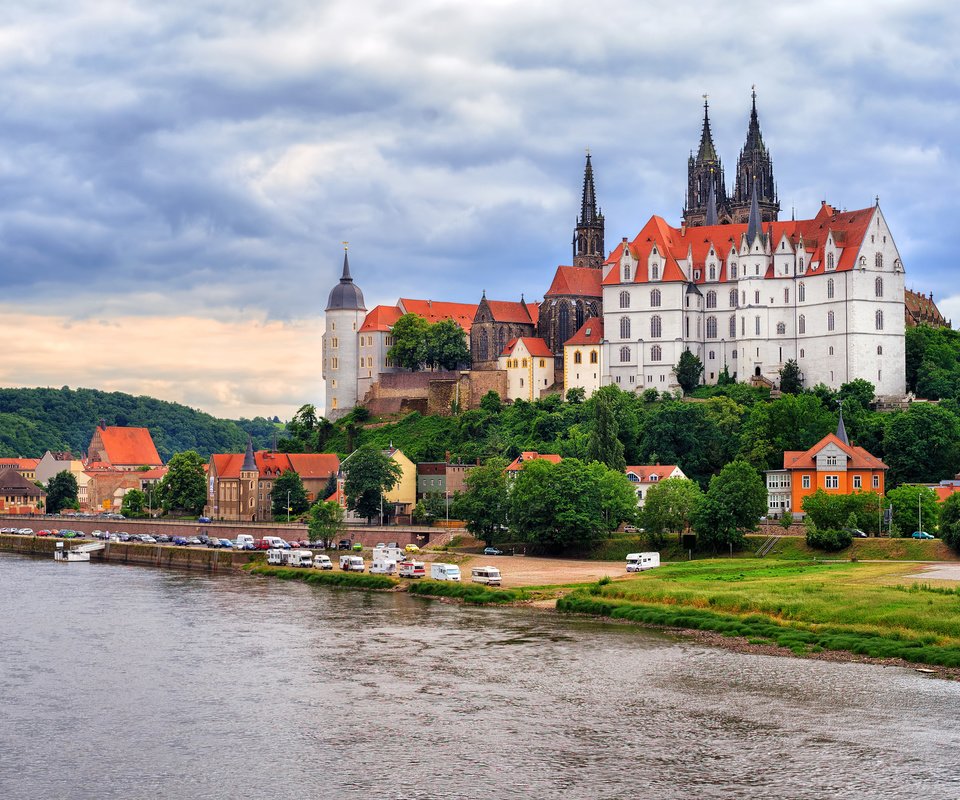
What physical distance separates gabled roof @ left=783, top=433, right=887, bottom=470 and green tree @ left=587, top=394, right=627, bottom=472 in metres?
13.7

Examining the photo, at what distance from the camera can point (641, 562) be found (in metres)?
84.3

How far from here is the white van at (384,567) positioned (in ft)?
292

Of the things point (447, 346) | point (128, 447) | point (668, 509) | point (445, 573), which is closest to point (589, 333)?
point (447, 346)

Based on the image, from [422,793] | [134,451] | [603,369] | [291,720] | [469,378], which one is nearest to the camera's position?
[422,793]

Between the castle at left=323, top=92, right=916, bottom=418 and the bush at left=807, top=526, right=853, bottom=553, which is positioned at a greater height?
the castle at left=323, top=92, right=916, bottom=418

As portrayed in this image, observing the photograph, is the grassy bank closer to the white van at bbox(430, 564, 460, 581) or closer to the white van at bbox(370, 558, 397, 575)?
the white van at bbox(430, 564, 460, 581)

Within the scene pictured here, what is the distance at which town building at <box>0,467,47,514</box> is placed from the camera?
530 feet

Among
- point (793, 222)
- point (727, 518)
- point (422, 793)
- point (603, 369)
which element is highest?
point (793, 222)

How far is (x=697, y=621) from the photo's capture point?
212ft

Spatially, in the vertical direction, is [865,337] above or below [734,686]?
above

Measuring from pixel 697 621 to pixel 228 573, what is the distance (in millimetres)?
44641

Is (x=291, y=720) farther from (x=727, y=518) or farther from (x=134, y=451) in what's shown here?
(x=134, y=451)

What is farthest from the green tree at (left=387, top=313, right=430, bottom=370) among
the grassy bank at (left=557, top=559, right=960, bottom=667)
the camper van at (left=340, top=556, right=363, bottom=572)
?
the grassy bank at (left=557, top=559, right=960, bottom=667)

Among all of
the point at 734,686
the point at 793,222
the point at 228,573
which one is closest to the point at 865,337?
the point at 793,222
